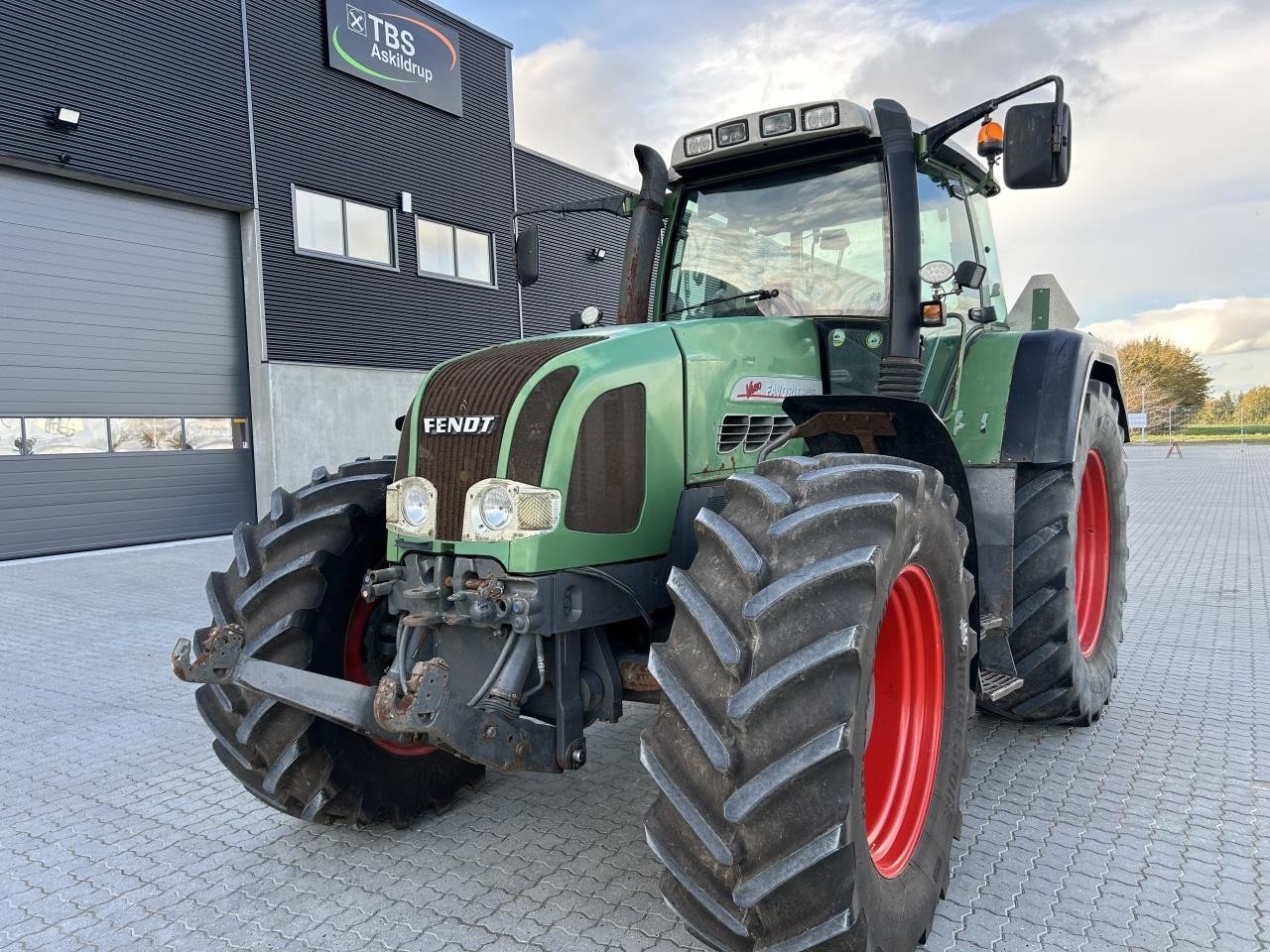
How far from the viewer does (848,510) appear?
2033 mm

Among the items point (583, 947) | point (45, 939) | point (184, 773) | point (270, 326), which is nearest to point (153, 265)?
point (270, 326)

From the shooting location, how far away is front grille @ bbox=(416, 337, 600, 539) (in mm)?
2469

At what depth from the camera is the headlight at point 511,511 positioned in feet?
7.79

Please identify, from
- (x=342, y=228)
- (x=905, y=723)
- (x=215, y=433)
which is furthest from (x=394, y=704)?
(x=342, y=228)

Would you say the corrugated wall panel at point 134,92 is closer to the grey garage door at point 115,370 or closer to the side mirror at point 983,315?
the grey garage door at point 115,370

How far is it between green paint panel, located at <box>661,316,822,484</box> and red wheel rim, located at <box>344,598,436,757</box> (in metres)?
1.25

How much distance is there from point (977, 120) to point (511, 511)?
2235 millimetres

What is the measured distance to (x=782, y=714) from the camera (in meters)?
1.84

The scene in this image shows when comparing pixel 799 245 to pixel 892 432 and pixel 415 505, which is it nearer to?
pixel 892 432

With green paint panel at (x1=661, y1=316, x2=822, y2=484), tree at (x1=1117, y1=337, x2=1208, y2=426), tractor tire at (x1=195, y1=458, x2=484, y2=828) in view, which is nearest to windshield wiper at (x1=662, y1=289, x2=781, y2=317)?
green paint panel at (x1=661, y1=316, x2=822, y2=484)

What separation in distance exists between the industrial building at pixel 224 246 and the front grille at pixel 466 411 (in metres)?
9.95

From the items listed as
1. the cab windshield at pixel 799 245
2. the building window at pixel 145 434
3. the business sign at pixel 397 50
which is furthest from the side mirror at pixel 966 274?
the business sign at pixel 397 50

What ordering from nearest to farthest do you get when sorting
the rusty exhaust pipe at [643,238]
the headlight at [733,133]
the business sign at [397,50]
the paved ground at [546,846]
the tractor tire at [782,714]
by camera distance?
the tractor tire at [782,714] < the paved ground at [546,846] < the headlight at [733,133] < the rusty exhaust pipe at [643,238] < the business sign at [397,50]

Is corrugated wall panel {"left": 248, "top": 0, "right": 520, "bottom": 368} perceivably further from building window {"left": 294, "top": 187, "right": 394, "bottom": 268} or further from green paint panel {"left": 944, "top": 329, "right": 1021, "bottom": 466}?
green paint panel {"left": 944, "top": 329, "right": 1021, "bottom": 466}
